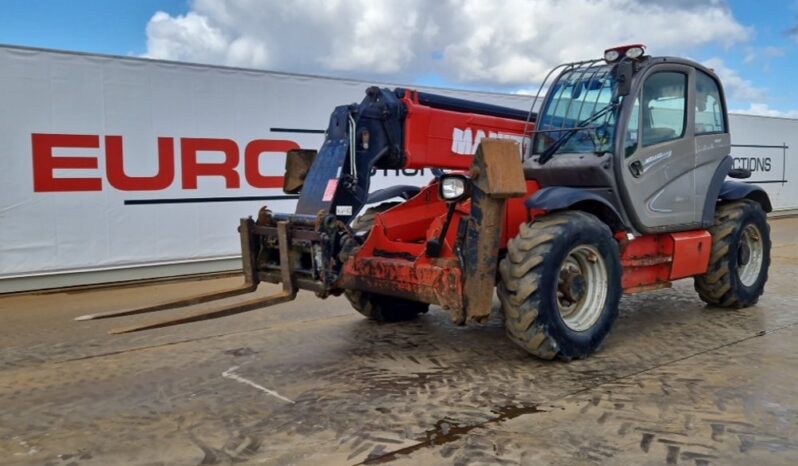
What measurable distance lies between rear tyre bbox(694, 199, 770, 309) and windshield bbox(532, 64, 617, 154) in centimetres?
190

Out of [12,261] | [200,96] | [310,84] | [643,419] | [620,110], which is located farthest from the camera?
[310,84]

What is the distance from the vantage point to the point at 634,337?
19.9ft

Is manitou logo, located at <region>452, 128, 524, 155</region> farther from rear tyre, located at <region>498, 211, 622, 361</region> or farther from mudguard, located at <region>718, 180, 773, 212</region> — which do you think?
mudguard, located at <region>718, 180, 773, 212</region>

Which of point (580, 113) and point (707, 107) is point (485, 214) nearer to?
point (580, 113)

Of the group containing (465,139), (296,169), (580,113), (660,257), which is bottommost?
(660,257)

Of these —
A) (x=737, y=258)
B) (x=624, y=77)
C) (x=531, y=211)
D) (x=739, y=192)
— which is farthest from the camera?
(x=739, y=192)

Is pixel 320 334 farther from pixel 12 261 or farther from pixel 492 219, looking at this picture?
pixel 12 261

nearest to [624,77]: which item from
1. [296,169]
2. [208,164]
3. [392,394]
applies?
[296,169]

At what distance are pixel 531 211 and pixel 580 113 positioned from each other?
3.60ft

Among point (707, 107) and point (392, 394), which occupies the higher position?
point (707, 107)

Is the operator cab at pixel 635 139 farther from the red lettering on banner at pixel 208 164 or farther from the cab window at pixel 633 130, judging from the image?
the red lettering on banner at pixel 208 164

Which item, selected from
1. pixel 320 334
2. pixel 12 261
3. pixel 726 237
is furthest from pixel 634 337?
pixel 12 261

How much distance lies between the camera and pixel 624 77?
221 inches

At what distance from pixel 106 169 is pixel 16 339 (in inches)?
122
